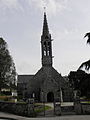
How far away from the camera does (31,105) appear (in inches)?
828

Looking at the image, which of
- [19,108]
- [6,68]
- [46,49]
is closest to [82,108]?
[19,108]

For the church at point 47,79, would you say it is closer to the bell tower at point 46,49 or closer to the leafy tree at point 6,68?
the bell tower at point 46,49

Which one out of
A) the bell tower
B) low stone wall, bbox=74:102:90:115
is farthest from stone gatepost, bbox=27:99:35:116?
the bell tower

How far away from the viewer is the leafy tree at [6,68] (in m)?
42.0

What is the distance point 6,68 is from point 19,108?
21181 mm

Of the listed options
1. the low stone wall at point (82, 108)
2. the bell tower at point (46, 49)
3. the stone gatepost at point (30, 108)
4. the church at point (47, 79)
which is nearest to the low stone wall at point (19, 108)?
the stone gatepost at point (30, 108)

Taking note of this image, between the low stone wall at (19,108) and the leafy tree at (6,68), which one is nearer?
the low stone wall at (19,108)

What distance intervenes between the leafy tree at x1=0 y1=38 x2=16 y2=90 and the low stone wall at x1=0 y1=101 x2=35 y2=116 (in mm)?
15908

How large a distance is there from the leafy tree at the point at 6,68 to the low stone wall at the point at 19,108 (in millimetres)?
15908

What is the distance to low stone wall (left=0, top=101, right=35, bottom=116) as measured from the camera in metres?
20.9

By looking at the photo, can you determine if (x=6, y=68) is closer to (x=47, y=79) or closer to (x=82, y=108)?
(x=47, y=79)

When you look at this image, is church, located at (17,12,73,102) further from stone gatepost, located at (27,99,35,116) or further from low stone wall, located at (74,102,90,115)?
low stone wall, located at (74,102,90,115)

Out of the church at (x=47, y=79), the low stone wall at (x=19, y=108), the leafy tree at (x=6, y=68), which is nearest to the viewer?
the low stone wall at (x=19, y=108)

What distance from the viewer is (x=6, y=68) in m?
42.8
